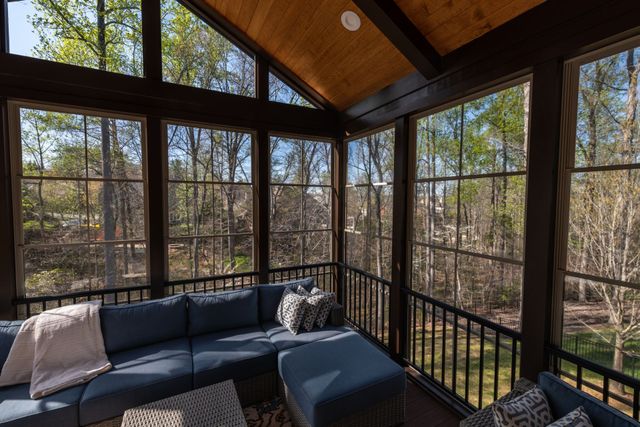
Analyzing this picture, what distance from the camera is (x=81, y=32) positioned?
278cm

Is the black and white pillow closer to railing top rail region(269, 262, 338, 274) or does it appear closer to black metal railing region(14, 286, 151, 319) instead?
railing top rail region(269, 262, 338, 274)

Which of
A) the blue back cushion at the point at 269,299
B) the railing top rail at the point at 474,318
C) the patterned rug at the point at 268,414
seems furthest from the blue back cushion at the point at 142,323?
the railing top rail at the point at 474,318

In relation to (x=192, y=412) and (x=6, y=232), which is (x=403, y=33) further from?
(x=6, y=232)

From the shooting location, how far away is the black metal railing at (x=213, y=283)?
3.21 meters

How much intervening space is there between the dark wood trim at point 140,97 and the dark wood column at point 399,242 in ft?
4.45

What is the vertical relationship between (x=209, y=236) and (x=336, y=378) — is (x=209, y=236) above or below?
above

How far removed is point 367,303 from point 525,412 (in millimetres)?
2328

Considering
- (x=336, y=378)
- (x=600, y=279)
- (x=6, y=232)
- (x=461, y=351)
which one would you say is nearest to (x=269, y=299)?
(x=336, y=378)

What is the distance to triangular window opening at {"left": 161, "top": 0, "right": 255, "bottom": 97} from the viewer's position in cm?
310

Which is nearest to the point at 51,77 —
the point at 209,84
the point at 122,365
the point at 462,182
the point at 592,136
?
the point at 209,84

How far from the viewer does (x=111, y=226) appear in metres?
2.90

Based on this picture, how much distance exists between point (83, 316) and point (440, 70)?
3648 millimetres

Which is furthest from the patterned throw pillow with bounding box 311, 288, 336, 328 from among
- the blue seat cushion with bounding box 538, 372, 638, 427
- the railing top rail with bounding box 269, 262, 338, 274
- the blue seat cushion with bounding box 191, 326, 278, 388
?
the blue seat cushion with bounding box 538, 372, 638, 427

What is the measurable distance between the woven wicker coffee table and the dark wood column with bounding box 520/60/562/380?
1869 millimetres
